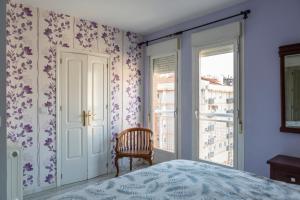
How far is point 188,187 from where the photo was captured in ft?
5.05

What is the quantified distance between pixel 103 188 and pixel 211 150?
2.23 m

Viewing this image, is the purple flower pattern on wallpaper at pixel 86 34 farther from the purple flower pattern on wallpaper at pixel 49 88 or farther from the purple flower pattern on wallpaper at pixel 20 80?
the purple flower pattern on wallpaper at pixel 20 80

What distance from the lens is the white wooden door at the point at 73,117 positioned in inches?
136

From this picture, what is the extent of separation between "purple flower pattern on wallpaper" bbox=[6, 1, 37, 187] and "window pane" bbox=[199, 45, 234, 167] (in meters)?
2.46

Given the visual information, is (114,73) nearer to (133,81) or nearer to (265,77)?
(133,81)

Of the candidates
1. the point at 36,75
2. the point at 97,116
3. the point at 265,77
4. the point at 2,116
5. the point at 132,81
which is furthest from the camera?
the point at 132,81

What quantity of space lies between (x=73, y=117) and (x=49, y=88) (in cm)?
57

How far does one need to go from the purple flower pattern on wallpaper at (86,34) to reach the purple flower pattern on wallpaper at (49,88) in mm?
269

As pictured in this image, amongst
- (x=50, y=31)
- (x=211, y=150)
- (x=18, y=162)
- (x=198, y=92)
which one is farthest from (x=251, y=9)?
(x=18, y=162)

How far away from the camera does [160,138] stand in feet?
14.1

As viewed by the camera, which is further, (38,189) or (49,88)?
(49,88)

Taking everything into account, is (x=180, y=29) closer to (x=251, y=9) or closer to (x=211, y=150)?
(x=251, y=9)

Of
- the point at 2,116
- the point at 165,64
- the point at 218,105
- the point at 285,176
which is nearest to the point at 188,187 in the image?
the point at 285,176

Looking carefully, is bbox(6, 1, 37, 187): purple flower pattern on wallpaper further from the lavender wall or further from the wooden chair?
the lavender wall
